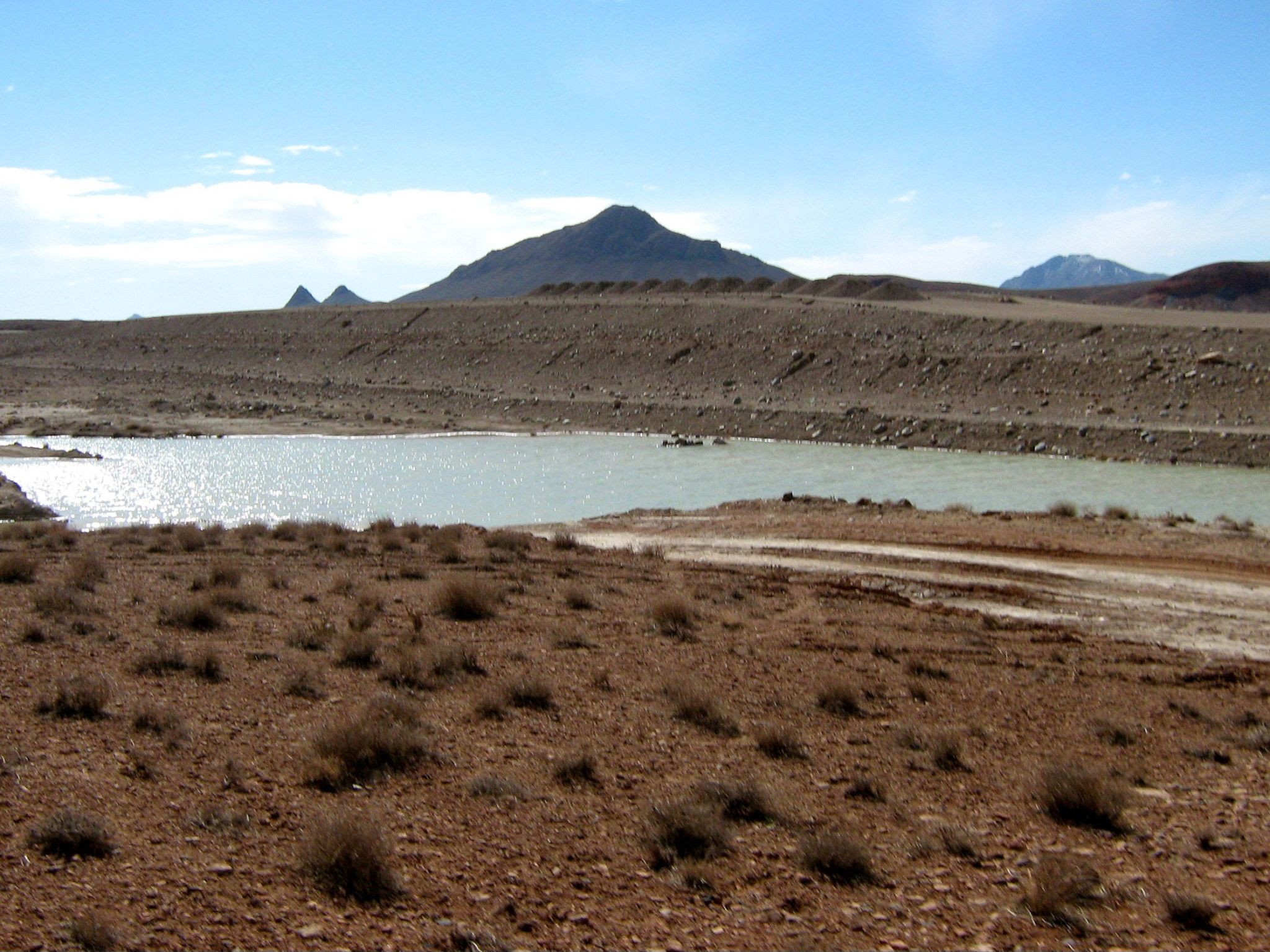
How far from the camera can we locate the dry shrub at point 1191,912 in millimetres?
5492

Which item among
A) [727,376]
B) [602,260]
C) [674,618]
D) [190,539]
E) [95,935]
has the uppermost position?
[602,260]

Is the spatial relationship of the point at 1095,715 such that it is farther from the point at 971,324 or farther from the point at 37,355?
the point at 37,355

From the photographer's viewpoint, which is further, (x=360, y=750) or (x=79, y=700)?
(x=79, y=700)

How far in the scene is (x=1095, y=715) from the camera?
9.23 metres

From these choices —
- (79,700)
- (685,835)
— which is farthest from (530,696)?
(79,700)

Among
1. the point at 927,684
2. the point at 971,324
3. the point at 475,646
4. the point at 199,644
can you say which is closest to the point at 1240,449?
the point at 971,324

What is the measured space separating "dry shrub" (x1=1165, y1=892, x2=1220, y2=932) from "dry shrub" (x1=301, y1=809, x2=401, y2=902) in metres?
3.78

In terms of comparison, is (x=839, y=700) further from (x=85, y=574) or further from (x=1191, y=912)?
(x=85, y=574)

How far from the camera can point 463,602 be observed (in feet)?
40.7

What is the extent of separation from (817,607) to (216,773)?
824 centimetres

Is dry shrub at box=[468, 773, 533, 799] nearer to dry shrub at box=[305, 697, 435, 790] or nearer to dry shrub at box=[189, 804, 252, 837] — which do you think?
dry shrub at box=[305, 697, 435, 790]

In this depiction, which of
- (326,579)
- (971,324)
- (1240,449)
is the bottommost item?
(326,579)

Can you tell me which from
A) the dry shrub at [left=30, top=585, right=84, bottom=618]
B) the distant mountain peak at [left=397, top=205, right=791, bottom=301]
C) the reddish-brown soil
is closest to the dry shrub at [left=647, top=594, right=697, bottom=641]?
the dry shrub at [left=30, top=585, right=84, bottom=618]

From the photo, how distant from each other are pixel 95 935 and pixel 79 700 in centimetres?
384
